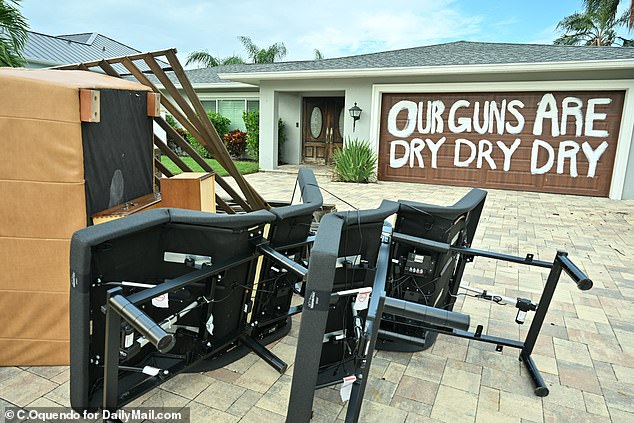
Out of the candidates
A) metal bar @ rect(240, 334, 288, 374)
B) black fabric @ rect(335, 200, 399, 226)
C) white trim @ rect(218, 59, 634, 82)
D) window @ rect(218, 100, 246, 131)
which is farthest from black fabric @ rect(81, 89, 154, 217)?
window @ rect(218, 100, 246, 131)

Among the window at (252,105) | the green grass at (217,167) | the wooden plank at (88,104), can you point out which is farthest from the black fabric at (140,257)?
the window at (252,105)

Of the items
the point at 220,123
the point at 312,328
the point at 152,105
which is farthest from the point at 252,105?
the point at 312,328

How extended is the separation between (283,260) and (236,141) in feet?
41.2

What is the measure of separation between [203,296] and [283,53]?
93.9 ft

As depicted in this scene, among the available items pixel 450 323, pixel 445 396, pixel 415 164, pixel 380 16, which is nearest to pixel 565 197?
pixel 415 164

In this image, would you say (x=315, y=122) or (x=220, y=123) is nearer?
(x=315, y=122)

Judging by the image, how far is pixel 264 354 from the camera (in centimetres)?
246

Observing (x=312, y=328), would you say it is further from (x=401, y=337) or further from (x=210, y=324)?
(x=401, y=337)

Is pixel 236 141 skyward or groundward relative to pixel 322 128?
groundward

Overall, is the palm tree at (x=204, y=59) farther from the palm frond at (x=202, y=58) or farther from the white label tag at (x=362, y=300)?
the white label tag at (x=362, y=300)

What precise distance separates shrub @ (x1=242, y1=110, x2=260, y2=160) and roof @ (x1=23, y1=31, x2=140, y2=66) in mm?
3933

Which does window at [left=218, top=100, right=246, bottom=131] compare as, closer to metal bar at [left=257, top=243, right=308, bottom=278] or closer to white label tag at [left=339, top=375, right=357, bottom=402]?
metal bar at [left=257, top=243, right=308, bottom=278]

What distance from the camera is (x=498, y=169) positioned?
9836 mm

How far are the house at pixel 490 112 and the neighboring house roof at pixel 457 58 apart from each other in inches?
1.1
